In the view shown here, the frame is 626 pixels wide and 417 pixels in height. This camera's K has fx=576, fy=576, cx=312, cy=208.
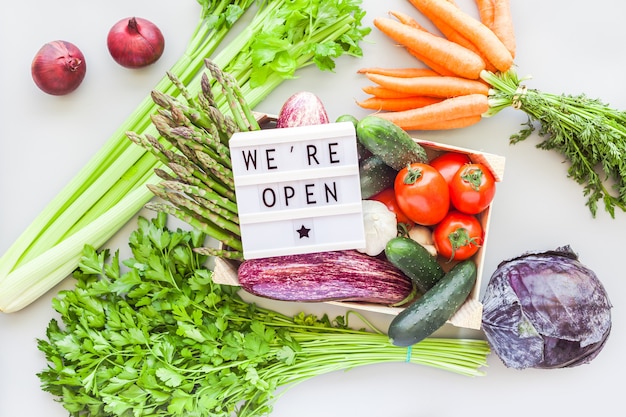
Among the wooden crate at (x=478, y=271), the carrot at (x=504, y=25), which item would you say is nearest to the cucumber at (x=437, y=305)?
the wooden crate at (x=478, y=271)

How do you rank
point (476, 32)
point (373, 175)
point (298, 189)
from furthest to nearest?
point (476, 32), point (373, 175), point (298, 189)

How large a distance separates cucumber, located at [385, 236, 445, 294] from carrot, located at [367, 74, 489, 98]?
1.39 feet

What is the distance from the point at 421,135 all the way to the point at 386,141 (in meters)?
0.32

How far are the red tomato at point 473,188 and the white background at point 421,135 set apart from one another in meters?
0.27

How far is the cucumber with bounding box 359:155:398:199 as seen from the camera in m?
1.36

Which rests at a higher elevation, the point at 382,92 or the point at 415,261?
the point at 382,92

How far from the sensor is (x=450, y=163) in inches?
54.4

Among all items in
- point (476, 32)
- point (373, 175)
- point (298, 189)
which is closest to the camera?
point (298, 189)

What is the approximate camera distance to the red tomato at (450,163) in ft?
4.50

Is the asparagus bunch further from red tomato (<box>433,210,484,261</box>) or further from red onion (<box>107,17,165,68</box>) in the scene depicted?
red tomato (<box>433,210,484,261</box>)

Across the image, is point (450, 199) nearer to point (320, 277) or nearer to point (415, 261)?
point (415, 261)

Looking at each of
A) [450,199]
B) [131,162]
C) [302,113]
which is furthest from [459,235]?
[131,162]

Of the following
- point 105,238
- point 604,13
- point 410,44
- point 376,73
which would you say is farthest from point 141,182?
point 604,13

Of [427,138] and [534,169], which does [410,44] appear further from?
[534,169]
